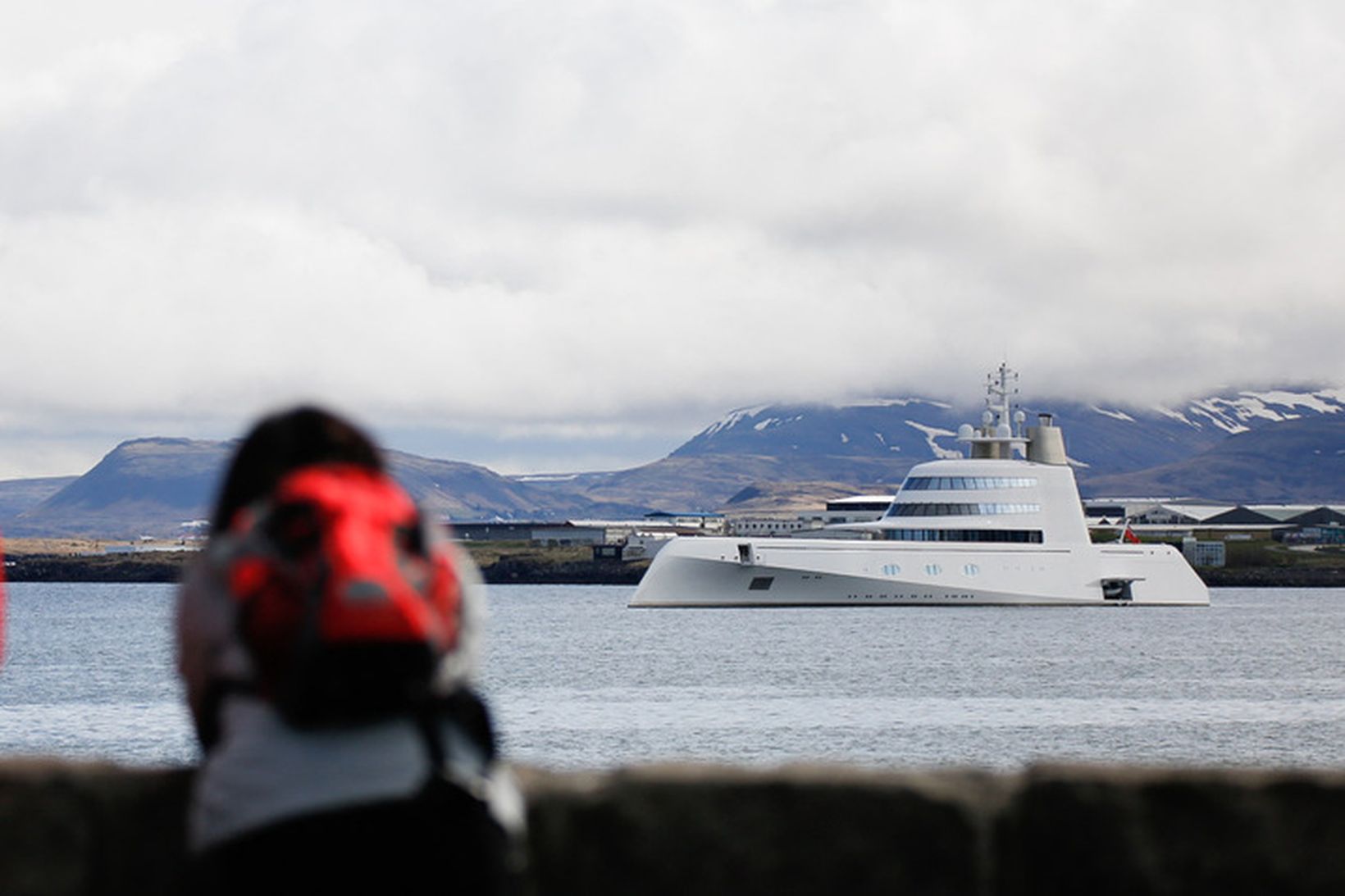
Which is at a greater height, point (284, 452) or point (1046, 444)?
point (1046, 444)

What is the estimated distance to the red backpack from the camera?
3543 mm

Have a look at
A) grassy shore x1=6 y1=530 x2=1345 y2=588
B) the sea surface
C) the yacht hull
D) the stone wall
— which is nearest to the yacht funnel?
the yacht hull

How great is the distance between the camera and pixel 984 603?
83.7 m

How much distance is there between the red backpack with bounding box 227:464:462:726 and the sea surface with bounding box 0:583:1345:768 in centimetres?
1264

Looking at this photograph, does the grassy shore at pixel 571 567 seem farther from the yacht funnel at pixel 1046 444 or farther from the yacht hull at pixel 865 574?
the yacht hull at pixel 865 574

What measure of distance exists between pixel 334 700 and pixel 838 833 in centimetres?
126

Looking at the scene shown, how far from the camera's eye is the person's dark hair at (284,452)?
152 inches

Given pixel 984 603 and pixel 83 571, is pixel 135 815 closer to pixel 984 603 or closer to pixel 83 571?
pixel 984 603

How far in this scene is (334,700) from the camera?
360 cm

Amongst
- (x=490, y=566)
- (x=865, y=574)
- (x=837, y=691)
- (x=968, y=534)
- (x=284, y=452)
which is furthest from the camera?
(x=490, y=566)

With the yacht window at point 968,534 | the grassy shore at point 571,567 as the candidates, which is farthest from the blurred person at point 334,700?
the grassy shore at point 571,567

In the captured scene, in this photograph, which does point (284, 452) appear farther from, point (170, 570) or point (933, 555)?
point (170, 570)

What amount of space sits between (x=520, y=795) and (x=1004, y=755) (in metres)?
27.8

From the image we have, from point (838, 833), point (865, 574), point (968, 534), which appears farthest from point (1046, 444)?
point (838, 833)
